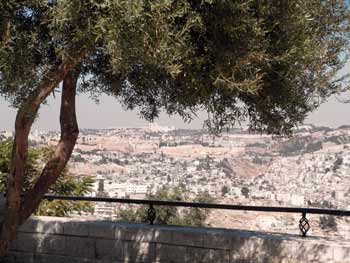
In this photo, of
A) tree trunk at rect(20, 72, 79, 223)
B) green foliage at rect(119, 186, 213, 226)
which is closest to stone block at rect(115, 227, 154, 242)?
green foliage at rect(119, 186, 213, 226)

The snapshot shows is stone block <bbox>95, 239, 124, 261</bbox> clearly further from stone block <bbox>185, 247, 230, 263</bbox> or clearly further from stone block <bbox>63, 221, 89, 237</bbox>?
stone block <bbox>185, 247, 230, 263</bbox>

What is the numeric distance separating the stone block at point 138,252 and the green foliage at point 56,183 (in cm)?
401

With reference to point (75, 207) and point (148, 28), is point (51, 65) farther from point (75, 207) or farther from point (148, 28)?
point (75, 207)

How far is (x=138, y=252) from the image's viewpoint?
301 inches

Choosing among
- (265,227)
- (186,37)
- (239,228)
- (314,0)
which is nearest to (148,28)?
(186,37)

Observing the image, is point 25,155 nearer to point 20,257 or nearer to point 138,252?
point 138,252

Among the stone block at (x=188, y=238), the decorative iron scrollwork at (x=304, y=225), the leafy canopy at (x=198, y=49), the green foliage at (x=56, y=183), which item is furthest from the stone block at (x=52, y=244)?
the decorative iron scrollwork at (x=304, y=225)

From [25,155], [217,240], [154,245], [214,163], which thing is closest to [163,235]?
[154,245]

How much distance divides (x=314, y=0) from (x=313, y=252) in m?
2.78

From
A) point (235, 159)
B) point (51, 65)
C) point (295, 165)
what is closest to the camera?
point (51, 65)

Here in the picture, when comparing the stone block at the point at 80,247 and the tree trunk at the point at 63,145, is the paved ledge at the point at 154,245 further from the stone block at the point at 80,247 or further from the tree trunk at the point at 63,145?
the tree trunk at the point at 63,145

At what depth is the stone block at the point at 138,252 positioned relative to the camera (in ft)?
24.8

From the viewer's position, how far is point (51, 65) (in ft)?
18.1

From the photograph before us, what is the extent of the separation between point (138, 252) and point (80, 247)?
91 centimetres
